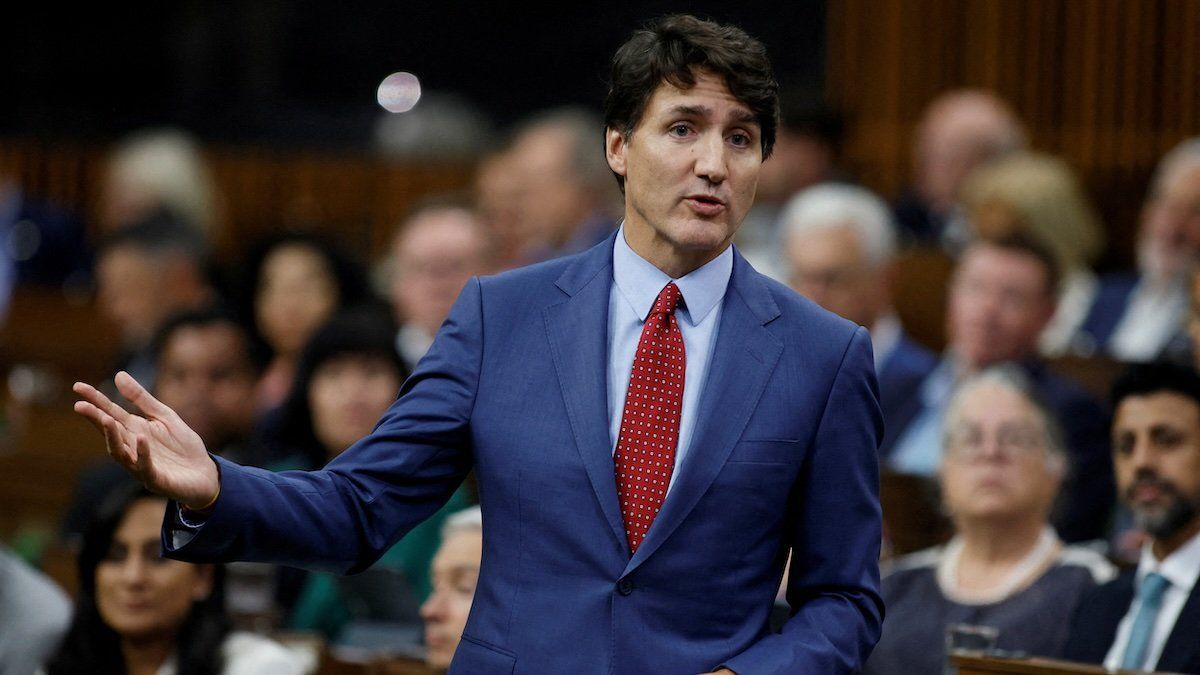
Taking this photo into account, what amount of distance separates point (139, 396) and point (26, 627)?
87.1 inches

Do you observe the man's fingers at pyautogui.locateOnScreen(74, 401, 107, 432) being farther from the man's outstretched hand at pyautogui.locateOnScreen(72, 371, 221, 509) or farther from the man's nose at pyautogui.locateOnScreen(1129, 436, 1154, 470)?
the man's nose at pyautogui.locateOnScreen(1129, 436, 1154, 470)

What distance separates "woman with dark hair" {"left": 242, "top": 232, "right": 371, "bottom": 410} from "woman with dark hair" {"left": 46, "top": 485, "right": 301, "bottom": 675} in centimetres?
224

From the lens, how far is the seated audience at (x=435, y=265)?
229 inches

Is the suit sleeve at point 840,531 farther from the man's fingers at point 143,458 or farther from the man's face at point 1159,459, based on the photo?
the man's face at point 1159,459

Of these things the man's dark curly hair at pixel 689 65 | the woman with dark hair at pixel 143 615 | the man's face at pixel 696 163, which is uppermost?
the man's dark curly hair at pixel 689 65

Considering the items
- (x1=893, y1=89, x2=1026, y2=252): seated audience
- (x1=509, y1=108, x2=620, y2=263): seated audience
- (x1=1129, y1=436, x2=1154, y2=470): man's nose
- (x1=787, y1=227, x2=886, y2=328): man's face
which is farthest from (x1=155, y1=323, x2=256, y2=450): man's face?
(x1=1129, y1=436, x2=1154, y2=470): man's nose

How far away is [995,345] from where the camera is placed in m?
5.08

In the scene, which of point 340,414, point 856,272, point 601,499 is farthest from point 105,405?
point 856,272

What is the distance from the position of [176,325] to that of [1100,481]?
262 cm

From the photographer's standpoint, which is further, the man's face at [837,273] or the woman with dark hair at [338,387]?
the man's face at [837,273]

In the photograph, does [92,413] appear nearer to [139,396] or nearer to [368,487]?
[139,396]

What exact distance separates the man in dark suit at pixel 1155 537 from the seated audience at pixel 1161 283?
4.90 ft

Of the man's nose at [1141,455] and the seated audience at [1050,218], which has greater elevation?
the seated audience at [1050,218]

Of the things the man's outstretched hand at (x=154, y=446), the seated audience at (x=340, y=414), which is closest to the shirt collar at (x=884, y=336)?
the seated audience at (x=340, y=414)
